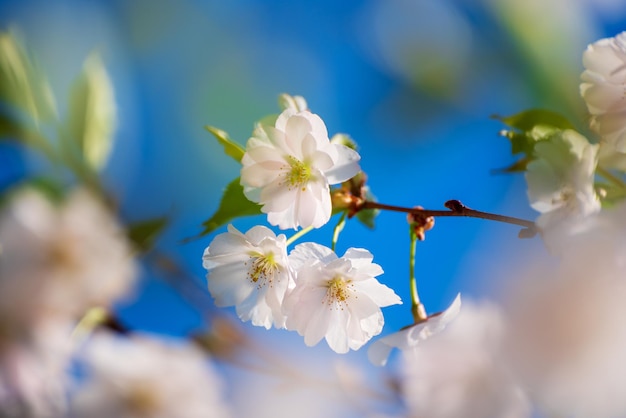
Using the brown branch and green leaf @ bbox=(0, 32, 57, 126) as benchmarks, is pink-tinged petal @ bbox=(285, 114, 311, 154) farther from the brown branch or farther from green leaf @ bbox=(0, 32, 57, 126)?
green leaf @ bbox=(0, 32, 57, 126)

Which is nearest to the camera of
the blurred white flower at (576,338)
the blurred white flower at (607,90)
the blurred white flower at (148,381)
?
the blurred white flower at (576,338)

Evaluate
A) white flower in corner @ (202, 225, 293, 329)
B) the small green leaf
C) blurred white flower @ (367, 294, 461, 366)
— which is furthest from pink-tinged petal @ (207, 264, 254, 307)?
the small green leaf

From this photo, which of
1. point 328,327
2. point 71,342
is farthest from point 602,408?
point 71,342

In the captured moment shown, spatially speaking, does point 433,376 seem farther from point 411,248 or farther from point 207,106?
point 207,106

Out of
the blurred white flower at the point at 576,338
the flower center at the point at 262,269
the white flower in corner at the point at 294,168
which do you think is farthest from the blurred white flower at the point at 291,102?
the blurred white flower at the point at 576,338

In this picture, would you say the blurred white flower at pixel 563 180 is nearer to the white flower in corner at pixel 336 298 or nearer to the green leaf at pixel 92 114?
the white flower in corner at pixel 336 298
